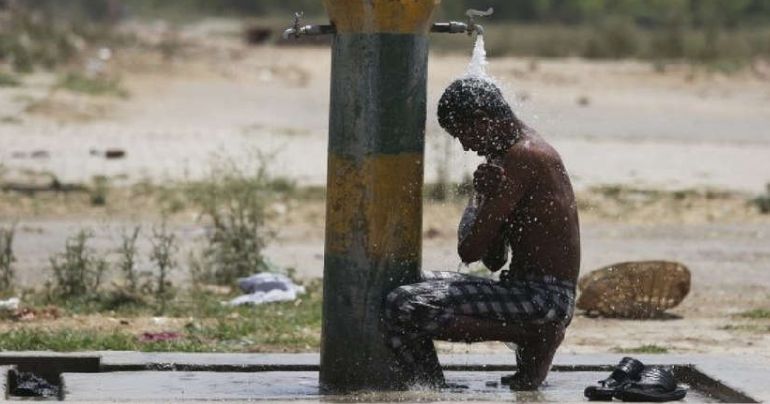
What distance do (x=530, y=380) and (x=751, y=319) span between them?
127 inches

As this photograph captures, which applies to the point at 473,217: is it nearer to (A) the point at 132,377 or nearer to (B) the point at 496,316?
(B) the point at 496,316

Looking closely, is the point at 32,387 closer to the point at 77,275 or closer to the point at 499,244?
the point at 499,244

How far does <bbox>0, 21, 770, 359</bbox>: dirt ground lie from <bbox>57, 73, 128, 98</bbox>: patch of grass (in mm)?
345

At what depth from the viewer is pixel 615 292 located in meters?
10.1

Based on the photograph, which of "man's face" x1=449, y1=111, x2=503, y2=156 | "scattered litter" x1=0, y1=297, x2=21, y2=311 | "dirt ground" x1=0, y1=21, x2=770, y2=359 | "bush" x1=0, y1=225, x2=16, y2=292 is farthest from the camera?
"dirt ground" x1=0, y1=21, x2=770, y2=359

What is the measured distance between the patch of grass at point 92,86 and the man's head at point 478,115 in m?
19.6

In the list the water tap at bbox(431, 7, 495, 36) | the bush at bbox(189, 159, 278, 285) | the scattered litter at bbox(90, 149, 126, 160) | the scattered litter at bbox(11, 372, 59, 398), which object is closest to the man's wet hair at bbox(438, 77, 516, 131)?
the water tap at bbox(431, 7, 495, 36)

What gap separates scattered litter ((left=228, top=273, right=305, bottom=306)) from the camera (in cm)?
1044

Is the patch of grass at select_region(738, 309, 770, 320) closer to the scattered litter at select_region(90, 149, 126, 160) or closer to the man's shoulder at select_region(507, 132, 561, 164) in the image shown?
the man's shoulder at select_region(507, 132, 561, 164)

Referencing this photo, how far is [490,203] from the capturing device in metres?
6.74

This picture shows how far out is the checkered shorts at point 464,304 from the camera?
674 centimetres

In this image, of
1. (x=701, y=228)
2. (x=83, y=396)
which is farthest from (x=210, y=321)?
(x=701, y=228)

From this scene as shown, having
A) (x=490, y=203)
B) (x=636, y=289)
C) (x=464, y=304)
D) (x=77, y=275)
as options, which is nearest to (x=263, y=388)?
(x=464, y=304)

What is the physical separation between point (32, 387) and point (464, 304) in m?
1.78
